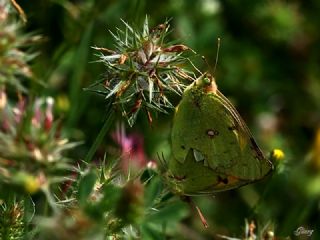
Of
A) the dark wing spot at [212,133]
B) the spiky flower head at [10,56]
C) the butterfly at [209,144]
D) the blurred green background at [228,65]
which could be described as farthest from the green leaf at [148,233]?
the blurred green background at [228,65]

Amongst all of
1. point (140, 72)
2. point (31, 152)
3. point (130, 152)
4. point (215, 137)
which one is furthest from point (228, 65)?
point (31, 152)

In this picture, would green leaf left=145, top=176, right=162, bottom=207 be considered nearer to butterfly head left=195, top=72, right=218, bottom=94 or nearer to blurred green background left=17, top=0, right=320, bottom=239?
butterfly head left=195, top=72, right=218, bottom=94

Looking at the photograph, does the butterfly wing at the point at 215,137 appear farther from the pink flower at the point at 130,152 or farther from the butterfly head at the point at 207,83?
the pink flower at the point at 130,152

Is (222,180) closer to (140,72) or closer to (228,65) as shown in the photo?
(140,72)

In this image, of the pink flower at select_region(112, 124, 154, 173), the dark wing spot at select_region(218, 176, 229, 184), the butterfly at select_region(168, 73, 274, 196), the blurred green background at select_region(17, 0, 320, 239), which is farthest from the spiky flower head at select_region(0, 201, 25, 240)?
the blurred green background at select_region(17, 0, 320, 239)

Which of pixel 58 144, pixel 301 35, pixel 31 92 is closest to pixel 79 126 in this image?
pixel 31 92

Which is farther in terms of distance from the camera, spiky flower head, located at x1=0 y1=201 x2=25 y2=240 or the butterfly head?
the butterfly head

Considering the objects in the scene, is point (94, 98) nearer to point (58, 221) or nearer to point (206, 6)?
point (206, 6)
